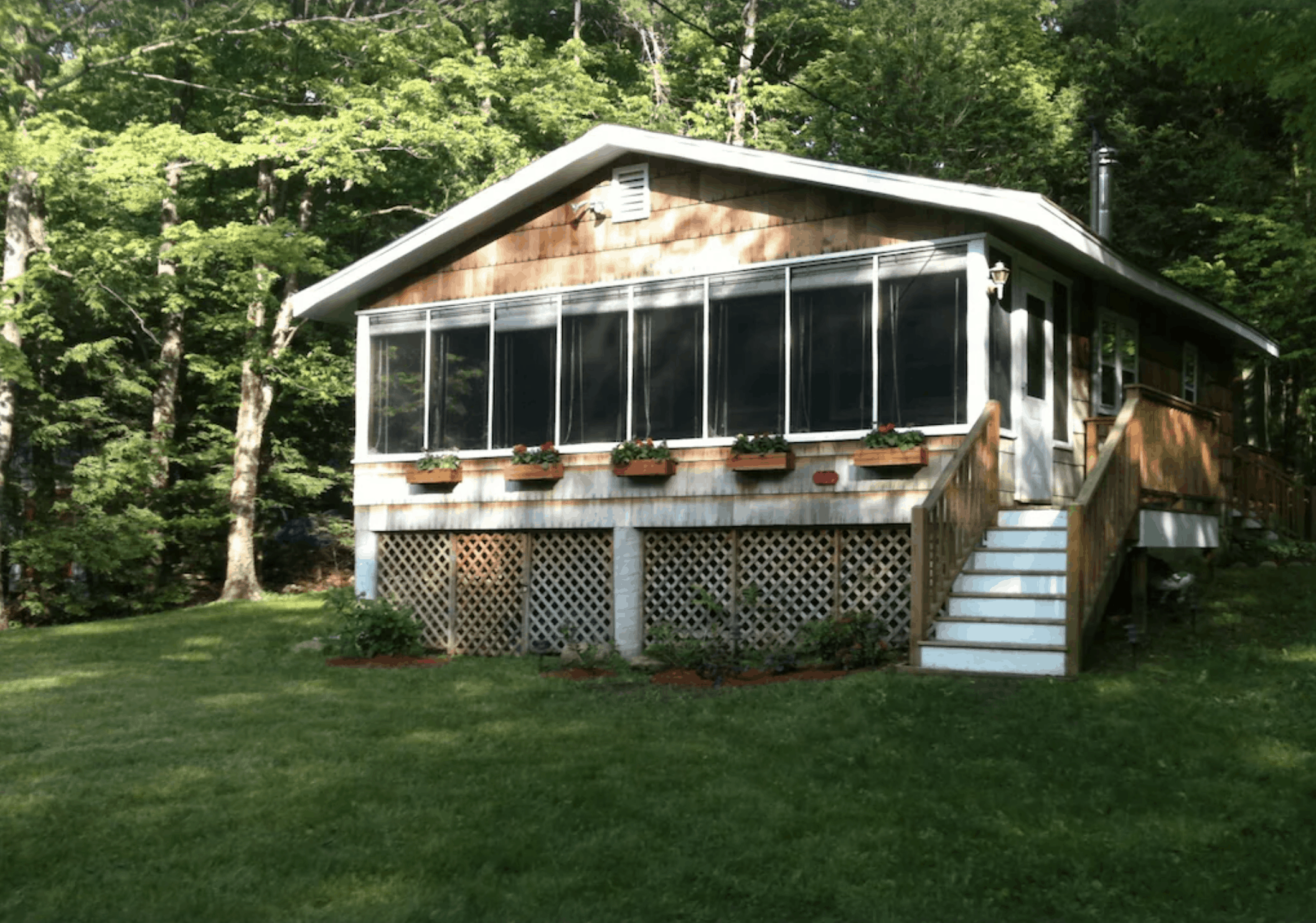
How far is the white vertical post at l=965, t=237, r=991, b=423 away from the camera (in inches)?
417

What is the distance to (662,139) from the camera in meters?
12.0

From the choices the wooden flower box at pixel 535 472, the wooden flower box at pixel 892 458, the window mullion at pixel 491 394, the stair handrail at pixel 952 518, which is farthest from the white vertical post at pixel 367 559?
the stair handrail at pixel 952 518

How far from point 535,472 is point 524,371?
1.17m

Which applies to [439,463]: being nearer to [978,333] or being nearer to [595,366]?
[595,366]

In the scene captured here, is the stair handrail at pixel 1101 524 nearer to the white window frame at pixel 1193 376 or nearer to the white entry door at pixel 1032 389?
the white entry door at pixel 1032 389

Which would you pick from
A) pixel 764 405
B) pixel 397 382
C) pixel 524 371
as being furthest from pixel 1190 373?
pixel 397 382

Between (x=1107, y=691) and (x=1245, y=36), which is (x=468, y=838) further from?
(x=1245, y=36)

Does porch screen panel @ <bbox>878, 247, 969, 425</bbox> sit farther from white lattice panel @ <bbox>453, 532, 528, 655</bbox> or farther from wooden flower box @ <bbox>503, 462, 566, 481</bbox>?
white lattice panel @ <bbox>453, 532, 528, 655</bbox>

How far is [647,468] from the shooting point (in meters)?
12.1

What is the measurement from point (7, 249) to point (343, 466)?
28.5 ft

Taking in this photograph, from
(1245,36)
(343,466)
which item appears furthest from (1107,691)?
(343,466)

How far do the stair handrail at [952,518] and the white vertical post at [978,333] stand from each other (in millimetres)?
167

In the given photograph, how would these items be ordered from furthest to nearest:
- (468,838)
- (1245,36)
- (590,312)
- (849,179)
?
(590,312), (849,179), (1245,36), (468,838)

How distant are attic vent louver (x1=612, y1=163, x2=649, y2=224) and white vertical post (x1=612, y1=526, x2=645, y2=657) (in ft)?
10.4
